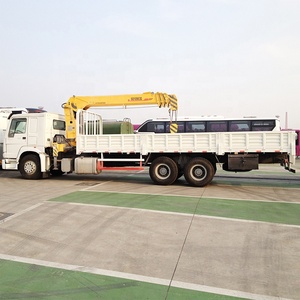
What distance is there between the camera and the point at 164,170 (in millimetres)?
10602

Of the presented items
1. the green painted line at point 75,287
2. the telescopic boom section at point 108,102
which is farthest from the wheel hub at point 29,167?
the green painted line at point 75,287

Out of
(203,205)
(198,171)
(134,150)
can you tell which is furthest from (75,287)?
(134,150)

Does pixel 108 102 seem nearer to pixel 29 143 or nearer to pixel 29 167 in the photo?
pixel 29 143

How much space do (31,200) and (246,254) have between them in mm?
5787

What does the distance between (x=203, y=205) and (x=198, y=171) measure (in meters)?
3.04

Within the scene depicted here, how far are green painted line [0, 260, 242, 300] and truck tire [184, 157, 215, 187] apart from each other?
22.8 ft

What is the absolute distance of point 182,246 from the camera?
15.0 ft

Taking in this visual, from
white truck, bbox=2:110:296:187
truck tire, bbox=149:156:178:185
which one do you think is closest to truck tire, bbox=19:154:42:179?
white truck, bbox=2:110:296:187

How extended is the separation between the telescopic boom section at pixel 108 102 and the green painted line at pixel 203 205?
423 centimetres

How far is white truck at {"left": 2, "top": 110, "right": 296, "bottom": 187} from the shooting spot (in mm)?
9828

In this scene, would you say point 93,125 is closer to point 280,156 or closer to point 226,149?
point 226,149

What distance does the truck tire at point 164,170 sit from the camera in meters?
10.4

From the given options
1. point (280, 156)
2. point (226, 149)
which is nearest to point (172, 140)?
point (226, 149)

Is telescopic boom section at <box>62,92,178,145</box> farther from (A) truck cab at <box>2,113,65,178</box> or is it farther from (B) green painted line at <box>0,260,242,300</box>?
(B) green painted line at <box>0,260,242,300</box>
